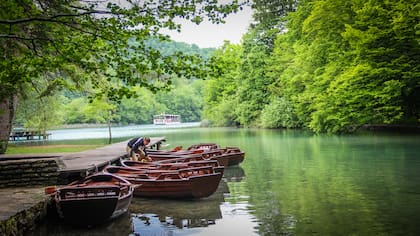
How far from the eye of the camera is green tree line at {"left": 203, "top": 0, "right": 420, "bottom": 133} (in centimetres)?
2717

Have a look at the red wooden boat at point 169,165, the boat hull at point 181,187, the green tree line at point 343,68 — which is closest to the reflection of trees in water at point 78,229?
the boat hull at point 181,187

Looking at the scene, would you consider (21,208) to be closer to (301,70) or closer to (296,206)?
(296,206)

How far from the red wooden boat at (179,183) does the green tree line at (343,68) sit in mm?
17495

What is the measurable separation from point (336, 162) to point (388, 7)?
1445 cm

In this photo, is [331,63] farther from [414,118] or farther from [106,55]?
[106,55]

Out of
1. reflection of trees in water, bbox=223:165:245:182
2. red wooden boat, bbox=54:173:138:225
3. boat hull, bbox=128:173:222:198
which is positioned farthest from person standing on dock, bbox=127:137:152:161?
red wooden boat, bbox=54:173:138:225

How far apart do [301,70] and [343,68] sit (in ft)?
28.6

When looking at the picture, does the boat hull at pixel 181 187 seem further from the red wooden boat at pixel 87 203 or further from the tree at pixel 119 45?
the tree at pixel 119 45

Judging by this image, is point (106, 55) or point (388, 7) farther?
point (388, 7)

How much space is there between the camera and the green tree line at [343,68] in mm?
27172

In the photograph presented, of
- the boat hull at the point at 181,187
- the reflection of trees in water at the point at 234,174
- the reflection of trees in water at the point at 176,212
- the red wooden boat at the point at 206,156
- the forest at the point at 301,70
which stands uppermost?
the forest at the point at 301,70

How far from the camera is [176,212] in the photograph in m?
10.8

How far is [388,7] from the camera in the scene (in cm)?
2778

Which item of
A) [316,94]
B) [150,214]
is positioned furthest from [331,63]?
[150,214]
